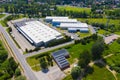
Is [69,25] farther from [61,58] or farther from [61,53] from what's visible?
[61,58]

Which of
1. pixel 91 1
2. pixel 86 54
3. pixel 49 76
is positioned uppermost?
pixel 91 1

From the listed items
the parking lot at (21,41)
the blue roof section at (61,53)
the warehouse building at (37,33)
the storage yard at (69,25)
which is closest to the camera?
the blue roof section at (61,53)

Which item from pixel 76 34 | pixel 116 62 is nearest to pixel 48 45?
pixel 76 34

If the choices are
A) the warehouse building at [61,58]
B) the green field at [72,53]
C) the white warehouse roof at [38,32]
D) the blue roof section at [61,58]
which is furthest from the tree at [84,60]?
the white warehouse roof at [38,32]

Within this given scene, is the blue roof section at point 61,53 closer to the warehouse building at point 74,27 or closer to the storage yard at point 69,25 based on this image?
the storage yard at point 69,25

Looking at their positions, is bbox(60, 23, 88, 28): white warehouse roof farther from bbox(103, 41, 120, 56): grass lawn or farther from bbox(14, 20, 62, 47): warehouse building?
bbox(103, 41, 120, 56): grass lawn

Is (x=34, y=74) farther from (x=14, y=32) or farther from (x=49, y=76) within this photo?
(x=14, y=32)

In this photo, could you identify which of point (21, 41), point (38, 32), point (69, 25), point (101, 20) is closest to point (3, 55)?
point (21, 41)
